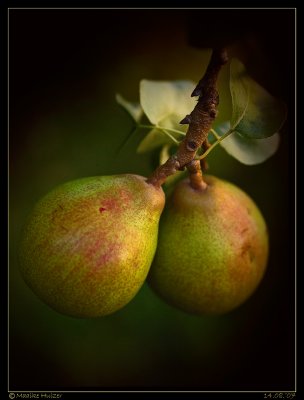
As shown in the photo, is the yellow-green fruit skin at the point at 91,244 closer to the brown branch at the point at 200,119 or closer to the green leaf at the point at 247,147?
the brown branch at the point at 200,119

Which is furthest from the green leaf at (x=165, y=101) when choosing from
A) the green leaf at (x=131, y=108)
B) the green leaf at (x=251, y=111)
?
the green leaf at (x=251, y=111)

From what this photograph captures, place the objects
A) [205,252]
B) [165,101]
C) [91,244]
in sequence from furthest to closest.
→ [165,101], [205,252], [91,244]

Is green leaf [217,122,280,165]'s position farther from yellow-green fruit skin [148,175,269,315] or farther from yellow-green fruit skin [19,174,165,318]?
yellow-green fruit skin [19,174,165,318]

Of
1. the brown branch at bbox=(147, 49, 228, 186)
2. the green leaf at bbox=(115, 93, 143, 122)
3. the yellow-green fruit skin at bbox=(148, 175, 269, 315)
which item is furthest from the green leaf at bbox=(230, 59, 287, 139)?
the green leaf at bbox=(115, 93, 143, 122)

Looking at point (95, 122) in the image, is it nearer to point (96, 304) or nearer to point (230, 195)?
point (230, 195)

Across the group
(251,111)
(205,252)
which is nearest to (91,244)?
(205,252)

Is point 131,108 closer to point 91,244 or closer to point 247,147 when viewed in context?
point 247,147
